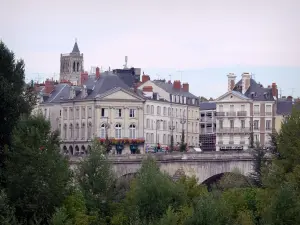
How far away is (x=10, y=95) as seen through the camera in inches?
3105

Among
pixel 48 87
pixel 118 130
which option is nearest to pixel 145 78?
pixel 48 87

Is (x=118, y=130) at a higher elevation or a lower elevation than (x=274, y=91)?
lower

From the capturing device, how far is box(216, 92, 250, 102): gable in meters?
138

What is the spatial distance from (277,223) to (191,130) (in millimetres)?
70324

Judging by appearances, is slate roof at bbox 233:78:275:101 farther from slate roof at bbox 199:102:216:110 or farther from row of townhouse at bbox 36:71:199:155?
slate roof at bbox 199:102:216:110

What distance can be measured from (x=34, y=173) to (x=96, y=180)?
20.5ft

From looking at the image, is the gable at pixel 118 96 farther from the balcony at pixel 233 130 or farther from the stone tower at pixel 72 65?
the stone tower at pixel 72 65

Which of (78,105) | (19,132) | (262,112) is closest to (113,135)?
(78,105)

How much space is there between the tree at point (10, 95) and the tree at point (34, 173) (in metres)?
1.80

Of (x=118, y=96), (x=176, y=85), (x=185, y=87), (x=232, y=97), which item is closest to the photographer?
(x=118, y=96)

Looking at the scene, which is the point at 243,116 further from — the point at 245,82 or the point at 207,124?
the point at 207,124

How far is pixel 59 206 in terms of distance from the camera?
75.8 metres

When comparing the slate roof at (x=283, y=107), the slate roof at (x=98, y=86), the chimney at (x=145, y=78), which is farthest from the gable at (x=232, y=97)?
the slate roof at (x=98, y=86)

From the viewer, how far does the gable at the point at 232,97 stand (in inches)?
5433
